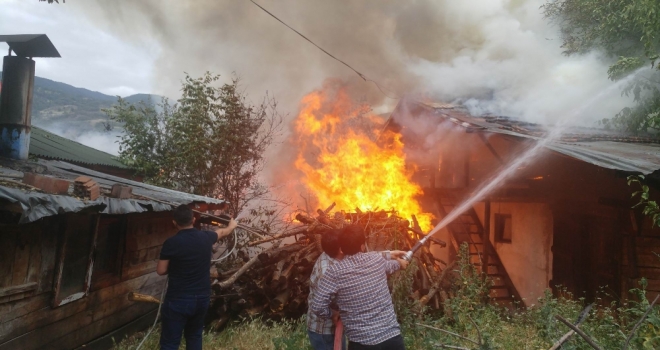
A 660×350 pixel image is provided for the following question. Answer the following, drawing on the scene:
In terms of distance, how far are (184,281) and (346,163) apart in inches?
411

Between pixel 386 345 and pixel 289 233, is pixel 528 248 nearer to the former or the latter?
pixel 289 233

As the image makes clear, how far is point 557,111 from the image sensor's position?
11.7 metres

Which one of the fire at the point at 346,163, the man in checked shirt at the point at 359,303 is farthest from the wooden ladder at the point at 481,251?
the man in checked shirt at the point at 359,303

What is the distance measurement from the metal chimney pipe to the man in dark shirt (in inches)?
175

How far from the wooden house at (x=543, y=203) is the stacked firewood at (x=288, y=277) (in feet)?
9.54

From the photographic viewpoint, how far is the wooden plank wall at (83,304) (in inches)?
188

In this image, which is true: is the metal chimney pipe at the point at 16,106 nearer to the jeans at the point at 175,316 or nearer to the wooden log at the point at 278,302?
the jeans at the point at 175,316

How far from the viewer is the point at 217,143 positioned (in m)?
12.2

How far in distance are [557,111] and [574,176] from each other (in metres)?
3.70

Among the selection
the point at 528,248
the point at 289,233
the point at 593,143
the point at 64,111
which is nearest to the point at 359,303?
the point at 289,233

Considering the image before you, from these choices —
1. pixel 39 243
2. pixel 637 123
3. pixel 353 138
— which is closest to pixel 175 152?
pixel 353 138

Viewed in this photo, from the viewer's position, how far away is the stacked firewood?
7.71m

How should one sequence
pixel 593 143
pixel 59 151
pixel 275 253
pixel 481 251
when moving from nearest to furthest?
pixel 593 143 < pixel 275 253 < pixel 481 251 < pixel 59 151

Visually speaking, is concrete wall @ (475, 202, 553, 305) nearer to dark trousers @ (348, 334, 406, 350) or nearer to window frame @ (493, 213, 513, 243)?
window frame @ (493, 213, 513, 243)
